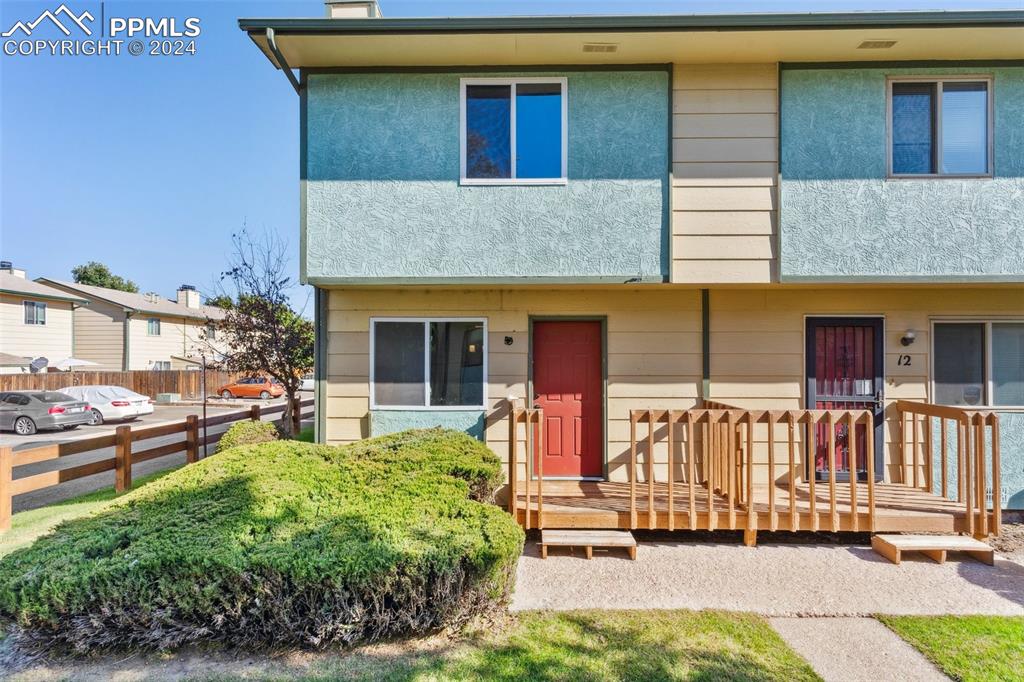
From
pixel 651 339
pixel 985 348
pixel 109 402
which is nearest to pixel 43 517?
pixel 651 339

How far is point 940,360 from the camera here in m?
5.81

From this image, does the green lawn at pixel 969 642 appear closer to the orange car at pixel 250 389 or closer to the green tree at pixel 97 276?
the orange car at pixel 250 389

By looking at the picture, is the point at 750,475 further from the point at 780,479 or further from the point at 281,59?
the point at 281,59

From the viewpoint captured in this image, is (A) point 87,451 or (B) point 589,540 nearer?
(B) point 589,540

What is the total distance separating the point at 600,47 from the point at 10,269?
34.2m

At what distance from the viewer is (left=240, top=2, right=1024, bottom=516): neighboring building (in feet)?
17.2

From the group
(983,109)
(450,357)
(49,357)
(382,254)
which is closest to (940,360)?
(983,109)

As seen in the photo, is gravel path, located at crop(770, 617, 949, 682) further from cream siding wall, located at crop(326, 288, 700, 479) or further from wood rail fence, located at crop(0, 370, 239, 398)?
wood rail fence, located at crop(0, 370, 239, 398)

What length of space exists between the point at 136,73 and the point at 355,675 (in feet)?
38.3

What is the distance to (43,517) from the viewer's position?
5613 mm

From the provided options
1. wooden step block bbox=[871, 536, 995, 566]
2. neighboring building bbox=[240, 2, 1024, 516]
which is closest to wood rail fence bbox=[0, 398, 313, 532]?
neighboring building bbox=[240, 2, 1024, 516]

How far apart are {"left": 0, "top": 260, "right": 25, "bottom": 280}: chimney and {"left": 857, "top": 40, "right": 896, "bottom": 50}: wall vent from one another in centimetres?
3412

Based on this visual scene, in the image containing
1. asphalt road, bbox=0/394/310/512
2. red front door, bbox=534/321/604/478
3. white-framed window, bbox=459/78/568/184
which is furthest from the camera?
asphalt road, bbox=0/394/310/512

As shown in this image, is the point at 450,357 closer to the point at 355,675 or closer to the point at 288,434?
the point at 355,675
